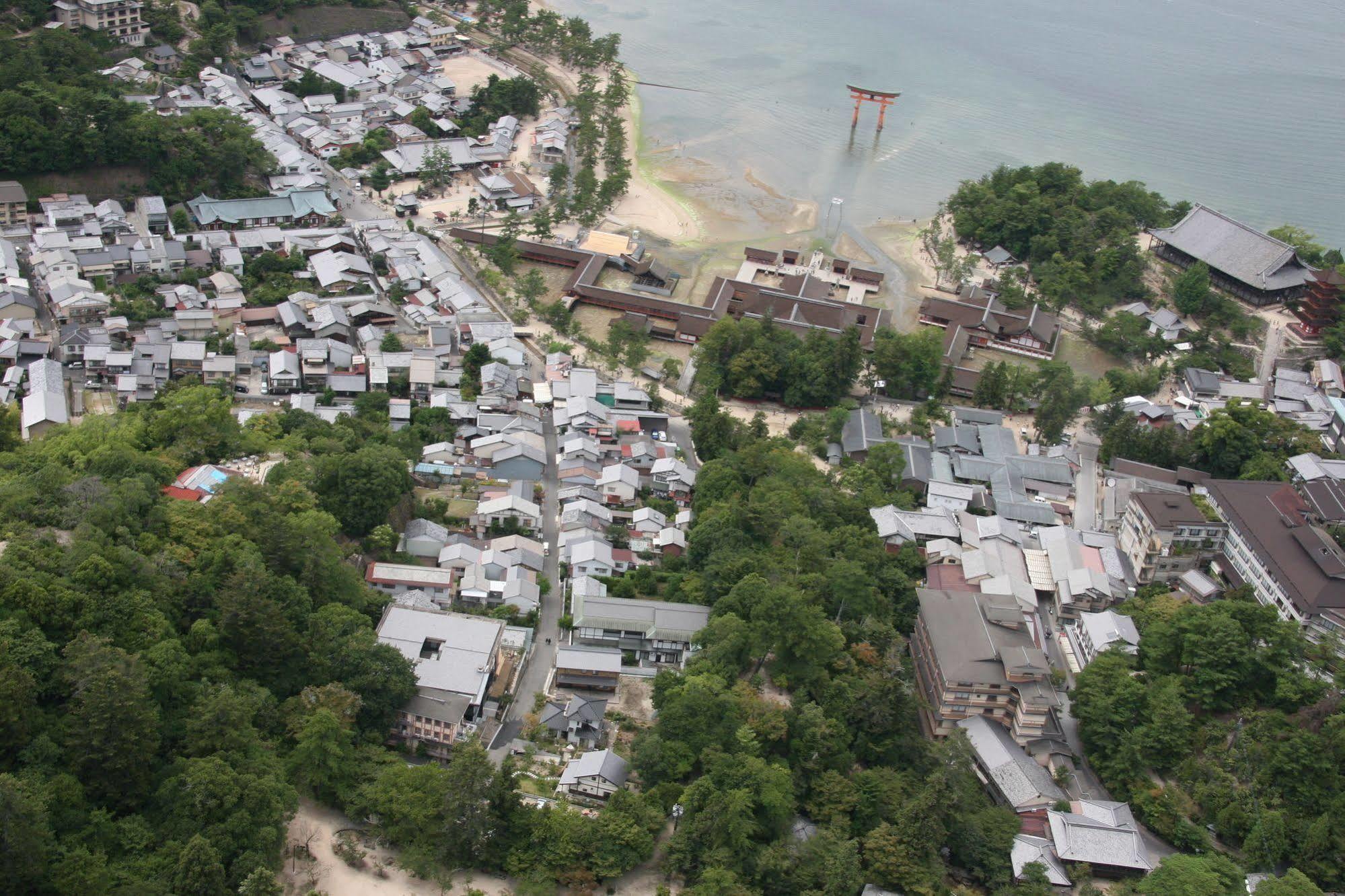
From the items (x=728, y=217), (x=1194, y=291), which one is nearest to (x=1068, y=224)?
(x=1194, y=291)

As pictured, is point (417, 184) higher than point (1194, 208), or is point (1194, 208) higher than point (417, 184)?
point (1194, 208)

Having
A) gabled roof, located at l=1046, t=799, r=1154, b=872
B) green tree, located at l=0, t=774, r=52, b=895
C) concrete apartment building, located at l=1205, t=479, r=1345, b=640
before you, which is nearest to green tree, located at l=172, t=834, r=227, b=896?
green tree, located at l=0, t=774, r=52, b=895

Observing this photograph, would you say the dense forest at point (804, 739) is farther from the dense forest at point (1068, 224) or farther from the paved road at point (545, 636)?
the dense forest at point (1068, 224)

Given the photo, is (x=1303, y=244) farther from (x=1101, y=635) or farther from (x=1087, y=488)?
(x=1101, y=635)

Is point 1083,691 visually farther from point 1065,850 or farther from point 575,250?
point 575,250

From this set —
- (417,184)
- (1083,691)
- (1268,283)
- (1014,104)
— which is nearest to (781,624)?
(1083,691)

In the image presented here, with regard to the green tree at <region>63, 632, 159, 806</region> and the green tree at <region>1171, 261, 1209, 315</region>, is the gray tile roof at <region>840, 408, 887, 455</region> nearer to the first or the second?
the green tree at <region>1171, 261, 1209, 315</region>

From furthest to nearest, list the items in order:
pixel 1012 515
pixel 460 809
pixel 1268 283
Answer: pixel 1268 283 → pixel 1012 515 → pixel 460 809

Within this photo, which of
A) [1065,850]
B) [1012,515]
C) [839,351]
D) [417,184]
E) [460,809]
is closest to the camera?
[460,809]
